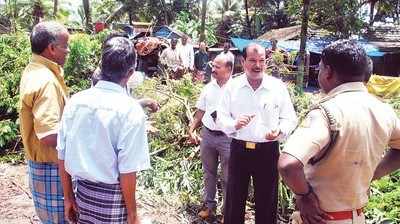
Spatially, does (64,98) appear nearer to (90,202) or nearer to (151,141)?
(90,202)

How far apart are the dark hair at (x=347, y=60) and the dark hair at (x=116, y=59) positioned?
103 cm

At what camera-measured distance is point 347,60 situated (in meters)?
2.19

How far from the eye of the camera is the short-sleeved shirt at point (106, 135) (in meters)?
2.37

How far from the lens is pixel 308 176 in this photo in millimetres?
2260

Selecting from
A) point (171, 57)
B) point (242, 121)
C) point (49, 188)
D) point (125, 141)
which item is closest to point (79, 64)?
point (171, 57)

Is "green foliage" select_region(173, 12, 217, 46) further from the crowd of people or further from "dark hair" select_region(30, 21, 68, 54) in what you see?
the crowd of people

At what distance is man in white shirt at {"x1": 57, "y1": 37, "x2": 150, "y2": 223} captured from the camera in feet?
7.80

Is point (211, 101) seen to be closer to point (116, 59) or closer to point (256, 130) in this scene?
point (256, 130)

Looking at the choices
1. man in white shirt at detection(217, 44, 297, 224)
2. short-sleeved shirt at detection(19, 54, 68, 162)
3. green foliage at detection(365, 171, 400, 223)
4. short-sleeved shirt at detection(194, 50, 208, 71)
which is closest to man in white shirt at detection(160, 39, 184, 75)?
short-sleeved shirt at detection(194, 50, 208, 71)

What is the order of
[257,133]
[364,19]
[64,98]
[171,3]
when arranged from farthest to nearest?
[171,3]
[364,19]
[257,133]
[64,98]

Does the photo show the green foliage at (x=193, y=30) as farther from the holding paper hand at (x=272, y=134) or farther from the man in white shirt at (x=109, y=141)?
the man in white shirt at (x=109, y=141)

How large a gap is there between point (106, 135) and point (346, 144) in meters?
1.20

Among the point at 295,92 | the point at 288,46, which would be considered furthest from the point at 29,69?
the point at 288,46

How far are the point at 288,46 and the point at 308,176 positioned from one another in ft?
63.5
